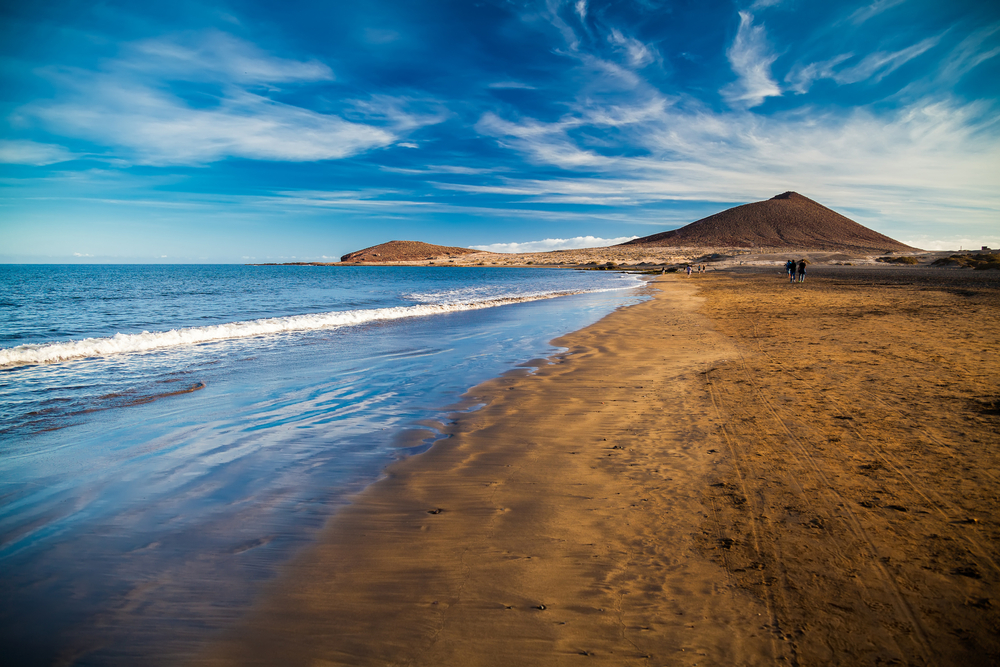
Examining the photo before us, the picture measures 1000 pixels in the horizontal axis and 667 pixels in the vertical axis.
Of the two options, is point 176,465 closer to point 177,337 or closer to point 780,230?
point 177,337

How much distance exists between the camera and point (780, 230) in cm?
14788

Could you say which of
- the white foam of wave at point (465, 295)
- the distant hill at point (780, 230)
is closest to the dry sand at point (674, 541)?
the white foam of wave at point (465, 295)

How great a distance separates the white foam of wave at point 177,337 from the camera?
400 inches

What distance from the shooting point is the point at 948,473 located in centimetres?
396

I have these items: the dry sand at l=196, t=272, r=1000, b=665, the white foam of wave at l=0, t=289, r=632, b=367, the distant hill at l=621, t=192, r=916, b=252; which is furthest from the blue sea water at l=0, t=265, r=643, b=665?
the distant hill at l=621, t=192, r=916, b=252

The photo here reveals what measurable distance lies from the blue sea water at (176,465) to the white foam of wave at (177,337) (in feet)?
0.27

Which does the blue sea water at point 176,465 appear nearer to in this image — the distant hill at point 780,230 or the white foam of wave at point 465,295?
the white foam of wave at point 465,295

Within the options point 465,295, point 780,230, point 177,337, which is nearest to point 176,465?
point 177,337

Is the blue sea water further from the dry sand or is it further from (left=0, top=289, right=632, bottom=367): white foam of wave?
the dry sand

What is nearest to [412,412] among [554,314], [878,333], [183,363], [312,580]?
[312,580]

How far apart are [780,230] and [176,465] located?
17864 centimetres

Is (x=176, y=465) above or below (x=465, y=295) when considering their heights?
below

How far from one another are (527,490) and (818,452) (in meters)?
3.12

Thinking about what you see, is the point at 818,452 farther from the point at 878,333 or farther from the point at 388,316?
the point at 388,316
